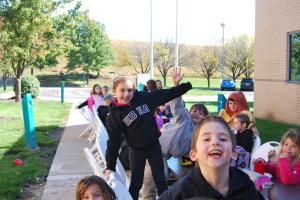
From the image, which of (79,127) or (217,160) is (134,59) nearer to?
(79,127)

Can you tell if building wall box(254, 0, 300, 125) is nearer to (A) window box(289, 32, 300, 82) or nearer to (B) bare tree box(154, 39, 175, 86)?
(A) window box(289, 32, 300, 82)

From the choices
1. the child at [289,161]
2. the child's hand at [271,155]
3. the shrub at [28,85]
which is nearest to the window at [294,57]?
the child's hand at [271,155]

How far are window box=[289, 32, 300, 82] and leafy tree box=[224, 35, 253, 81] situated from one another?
47785 mm

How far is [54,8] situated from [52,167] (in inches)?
640

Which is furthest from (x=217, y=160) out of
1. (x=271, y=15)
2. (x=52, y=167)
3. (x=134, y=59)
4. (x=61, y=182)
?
(x=134, y=59)

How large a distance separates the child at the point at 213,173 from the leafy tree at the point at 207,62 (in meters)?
61.4

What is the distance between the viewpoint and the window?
1455 cm

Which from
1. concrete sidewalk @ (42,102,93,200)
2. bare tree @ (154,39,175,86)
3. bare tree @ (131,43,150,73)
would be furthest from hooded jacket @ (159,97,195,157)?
bare tree @ (131,43,150,73)

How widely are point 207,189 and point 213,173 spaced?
9 cm

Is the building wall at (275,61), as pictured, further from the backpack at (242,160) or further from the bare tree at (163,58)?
the bare tree at (163,58)

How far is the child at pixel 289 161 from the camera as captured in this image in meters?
3.86

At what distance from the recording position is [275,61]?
619 inches

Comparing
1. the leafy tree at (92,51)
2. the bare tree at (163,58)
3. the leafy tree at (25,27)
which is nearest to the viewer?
the leafy tree at (25,27)

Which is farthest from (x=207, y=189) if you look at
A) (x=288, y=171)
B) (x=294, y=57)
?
(x=294, y=57)
